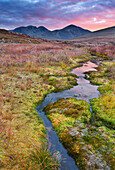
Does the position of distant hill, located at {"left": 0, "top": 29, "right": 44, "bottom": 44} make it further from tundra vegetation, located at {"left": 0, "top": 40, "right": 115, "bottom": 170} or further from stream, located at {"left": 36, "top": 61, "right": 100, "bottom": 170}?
stream, located at {"left": 36, "top": 61, "right": 100, "bottom": 170}

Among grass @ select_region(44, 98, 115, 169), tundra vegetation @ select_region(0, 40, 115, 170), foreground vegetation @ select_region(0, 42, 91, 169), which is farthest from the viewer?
grass @ select_region(44, 98, 115, 169)

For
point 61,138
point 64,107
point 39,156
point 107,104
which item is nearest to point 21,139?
point 39,156

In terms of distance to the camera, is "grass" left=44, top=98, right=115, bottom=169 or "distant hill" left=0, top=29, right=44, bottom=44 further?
"distant hill" left=0, top=29, right=44, bottom=44

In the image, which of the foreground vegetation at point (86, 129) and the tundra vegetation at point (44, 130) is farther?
the foreground vegetation at point (86, 129)

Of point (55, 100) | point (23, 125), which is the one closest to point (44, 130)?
point (23, 125)

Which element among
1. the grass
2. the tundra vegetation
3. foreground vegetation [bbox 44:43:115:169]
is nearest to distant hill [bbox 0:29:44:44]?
the tundra vegetation

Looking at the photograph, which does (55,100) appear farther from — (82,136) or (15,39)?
(15,39)

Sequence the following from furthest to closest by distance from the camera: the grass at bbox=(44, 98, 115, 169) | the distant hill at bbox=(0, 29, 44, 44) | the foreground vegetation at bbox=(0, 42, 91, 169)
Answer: the distant hill at bbox=(0, 29, 44, 44) → the grass at bbox=(44, 98, 115, 169) → the foreground vegetation at bbox=(0, 42, 91, 169)

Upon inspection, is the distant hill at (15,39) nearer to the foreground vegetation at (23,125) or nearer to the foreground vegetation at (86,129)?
the foreground vegetation at (23,125)

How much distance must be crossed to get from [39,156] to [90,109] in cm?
511

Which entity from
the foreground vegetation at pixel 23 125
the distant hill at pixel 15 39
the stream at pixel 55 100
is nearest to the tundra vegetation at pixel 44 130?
the foreground vegetation at pixel 23 125

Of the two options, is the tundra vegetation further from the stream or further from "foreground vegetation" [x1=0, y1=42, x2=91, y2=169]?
the stream

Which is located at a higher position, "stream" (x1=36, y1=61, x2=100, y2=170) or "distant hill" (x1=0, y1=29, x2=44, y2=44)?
"distant hill" (x1=0, y1=29, x2=44, y2=44)

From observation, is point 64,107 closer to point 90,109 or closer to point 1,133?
point 90,109
